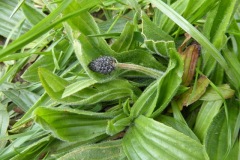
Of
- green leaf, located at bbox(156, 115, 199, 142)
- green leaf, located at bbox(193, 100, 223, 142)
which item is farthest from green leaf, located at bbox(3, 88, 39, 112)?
green leaf, located at bbox(193, 100, 223, 142)

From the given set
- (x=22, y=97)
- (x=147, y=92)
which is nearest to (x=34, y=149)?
(x=22, y=97)

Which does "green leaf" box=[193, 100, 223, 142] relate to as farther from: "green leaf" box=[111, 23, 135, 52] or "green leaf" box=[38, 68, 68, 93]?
"green leaf" box=[38, 68, 68, 93]

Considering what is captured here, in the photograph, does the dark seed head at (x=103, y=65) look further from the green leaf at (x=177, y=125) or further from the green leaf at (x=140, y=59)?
the green leaf at (x=177, y=125)

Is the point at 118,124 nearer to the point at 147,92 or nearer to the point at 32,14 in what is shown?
the point at 147,92

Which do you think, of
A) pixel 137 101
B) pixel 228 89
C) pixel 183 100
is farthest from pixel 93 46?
pixel 228 89

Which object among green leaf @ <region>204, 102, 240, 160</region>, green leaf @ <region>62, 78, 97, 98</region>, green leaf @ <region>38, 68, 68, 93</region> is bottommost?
green leaf @ <region>204, 102, 240, 160</region>

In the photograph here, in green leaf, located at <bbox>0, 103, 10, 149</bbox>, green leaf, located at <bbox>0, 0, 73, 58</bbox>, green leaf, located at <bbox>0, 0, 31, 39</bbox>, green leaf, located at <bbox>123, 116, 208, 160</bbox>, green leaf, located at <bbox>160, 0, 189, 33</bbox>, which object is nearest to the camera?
green leaf, located at <bbox>0, 0, 73, 58</bbox>

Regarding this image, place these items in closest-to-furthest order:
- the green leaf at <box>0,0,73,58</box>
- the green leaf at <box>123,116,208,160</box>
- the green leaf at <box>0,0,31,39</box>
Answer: the green leaf at <box>0,0,73,58</box>, the green leaf at <box>123,116,208,160</box>, the green leaf at <box>0,0,31,39</box>
